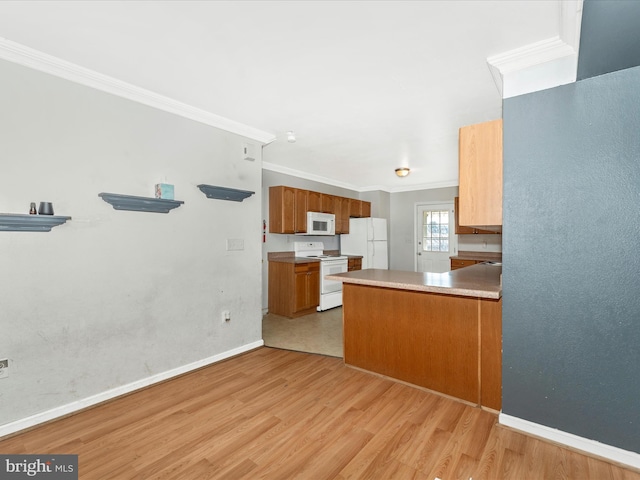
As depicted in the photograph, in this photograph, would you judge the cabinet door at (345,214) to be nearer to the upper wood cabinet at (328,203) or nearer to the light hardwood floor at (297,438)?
the upper wood cabinet at (328,203)

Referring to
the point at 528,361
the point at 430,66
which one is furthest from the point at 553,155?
the point at 528,361

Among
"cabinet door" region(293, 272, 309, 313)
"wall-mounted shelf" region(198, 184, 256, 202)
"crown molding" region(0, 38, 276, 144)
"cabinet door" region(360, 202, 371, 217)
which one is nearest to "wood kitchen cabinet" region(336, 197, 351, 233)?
"cabinet door" region(360, 202, 371, 217)

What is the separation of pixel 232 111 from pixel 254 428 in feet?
8.76

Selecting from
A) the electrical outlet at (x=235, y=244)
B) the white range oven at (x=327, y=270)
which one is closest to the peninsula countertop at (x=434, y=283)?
the electrical outlet at (x=235, y=244)

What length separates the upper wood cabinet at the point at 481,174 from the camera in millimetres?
2121

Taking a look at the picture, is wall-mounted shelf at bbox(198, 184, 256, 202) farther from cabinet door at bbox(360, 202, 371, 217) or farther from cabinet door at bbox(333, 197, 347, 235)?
cabinet door at bbox(360, 202, 371, 217)

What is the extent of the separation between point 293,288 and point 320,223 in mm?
1414

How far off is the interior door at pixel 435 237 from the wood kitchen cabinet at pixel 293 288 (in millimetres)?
3001

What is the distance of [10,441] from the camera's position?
1.93m

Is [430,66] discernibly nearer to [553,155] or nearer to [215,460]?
[553,155]

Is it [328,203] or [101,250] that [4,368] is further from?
[328,203]

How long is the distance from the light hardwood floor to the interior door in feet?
15.4

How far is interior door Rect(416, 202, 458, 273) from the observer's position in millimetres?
6781

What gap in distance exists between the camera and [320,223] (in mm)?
5664
